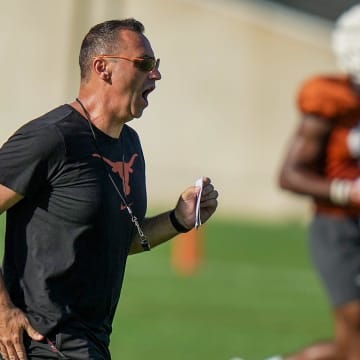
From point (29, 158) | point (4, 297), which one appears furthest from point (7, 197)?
point (4, 297)

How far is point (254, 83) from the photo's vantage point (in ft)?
88.5

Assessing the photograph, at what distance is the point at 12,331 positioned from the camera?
15.3 ft

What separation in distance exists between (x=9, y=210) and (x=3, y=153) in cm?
25

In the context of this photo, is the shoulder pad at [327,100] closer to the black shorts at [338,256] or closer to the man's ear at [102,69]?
the black shorts at [338,256]

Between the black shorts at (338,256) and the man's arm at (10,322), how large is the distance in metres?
2.49

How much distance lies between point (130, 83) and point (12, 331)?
1021 millimetres

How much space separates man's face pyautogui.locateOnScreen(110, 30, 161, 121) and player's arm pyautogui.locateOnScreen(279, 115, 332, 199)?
1.92 metres

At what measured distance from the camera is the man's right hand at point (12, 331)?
4641 mm

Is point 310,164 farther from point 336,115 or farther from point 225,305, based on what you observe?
point 225,305

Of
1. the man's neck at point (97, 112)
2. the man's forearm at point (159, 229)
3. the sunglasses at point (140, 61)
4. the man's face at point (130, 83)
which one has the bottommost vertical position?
the man's forearm at point (159, 229)

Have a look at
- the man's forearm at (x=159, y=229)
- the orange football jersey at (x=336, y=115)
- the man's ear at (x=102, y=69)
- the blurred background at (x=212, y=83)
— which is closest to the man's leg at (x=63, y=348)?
the man's forearm at (x=159, y=229)

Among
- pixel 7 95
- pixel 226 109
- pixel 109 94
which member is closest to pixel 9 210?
pixel 109 94

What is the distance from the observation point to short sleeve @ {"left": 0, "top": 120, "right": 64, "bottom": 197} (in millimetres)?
4648

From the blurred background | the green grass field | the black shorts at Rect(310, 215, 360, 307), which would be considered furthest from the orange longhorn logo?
the blurred background
